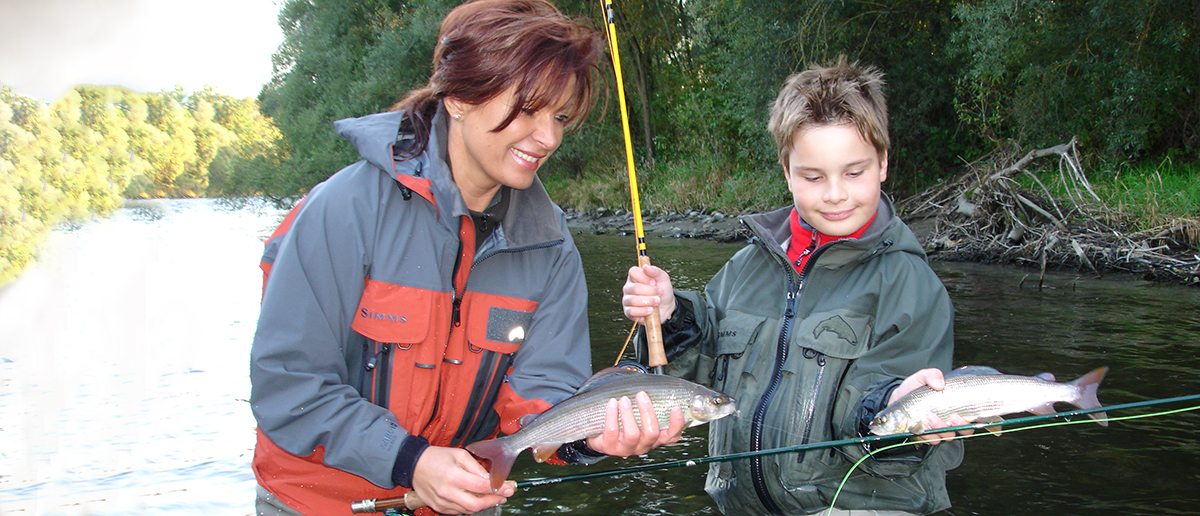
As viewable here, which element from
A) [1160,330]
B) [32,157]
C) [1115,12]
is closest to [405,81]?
[32,157]

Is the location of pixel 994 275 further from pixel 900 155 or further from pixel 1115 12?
pixel 900 155

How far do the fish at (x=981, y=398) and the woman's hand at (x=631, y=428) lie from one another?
569mm

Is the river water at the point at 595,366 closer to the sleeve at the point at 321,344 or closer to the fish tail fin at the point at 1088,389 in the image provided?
the fish tail fin at the point at 1088,389

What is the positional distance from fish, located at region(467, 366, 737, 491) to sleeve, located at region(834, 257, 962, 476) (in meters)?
0.40

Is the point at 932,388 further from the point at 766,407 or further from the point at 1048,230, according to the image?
the point at 1048,230

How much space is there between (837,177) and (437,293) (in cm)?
128

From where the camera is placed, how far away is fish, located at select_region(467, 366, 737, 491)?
7.74 feet

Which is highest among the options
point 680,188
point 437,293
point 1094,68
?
point 1094,68

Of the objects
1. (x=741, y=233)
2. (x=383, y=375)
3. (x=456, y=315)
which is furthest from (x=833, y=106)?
(x=741, y=233)

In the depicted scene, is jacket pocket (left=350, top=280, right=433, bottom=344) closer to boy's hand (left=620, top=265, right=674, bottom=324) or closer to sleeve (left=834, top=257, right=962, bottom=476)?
boy's hand (left=620, top=265, right=674, bottom=324)

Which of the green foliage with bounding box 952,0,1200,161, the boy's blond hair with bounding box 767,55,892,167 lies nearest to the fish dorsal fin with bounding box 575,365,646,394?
the boy's blond hair with bounding box 767,55,892,167

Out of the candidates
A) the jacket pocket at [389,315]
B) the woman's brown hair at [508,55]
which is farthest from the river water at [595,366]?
the woman's brown hair at [508,55]

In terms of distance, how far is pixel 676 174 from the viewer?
22.8 meters

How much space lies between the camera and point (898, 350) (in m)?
2.50
